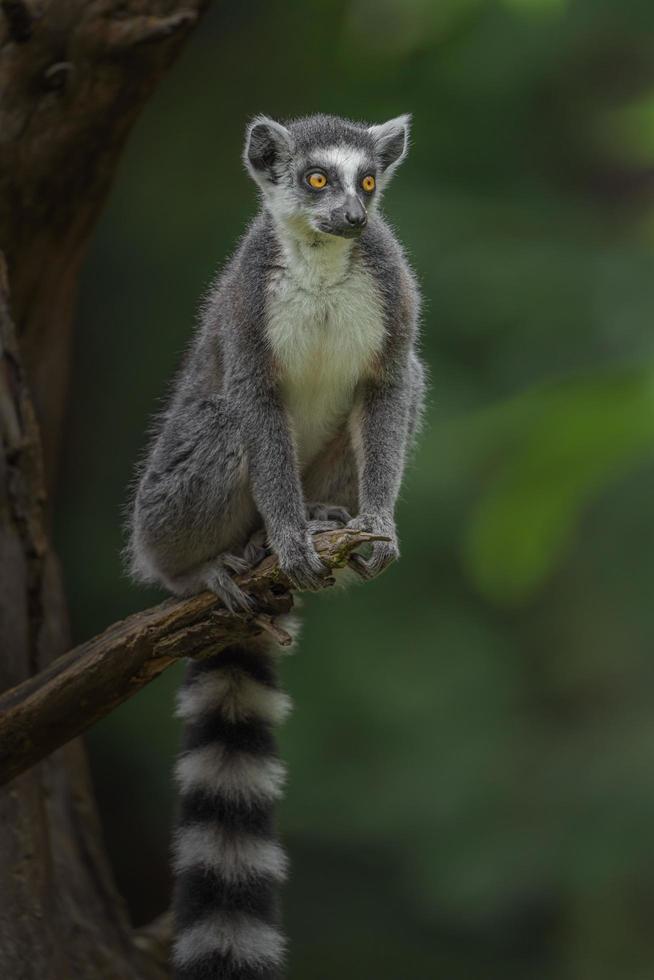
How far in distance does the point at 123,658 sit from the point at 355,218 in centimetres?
125

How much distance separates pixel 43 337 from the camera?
4.46 meters

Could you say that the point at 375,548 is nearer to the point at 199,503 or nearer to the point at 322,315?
the point at 199,503

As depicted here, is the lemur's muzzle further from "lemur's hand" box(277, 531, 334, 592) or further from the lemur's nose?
"lemur's hand" box(277, 531, 334, 592)

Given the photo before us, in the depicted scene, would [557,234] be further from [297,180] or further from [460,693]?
[297,180]

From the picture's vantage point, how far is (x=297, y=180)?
134 inches

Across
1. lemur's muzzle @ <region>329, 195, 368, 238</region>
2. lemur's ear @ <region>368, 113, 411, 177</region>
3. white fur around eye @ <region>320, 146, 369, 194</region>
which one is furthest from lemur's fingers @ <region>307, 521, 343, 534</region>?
lemur's ear @ <region>368, 113, 411, 177</region>

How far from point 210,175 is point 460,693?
9.27 feet

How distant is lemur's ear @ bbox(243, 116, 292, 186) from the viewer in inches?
137

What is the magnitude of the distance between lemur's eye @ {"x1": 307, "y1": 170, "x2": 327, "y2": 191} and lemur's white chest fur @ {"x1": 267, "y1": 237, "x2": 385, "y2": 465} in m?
0.15

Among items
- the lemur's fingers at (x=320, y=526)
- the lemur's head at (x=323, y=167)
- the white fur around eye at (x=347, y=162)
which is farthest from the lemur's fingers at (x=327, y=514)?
the white fur around eye at (x=347, y=162)

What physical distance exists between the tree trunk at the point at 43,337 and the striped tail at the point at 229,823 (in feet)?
1.75

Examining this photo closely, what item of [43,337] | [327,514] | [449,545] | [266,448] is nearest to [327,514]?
[327,514]

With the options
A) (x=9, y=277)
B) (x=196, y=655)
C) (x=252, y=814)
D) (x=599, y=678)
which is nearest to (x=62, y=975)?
(x=252, y=814)

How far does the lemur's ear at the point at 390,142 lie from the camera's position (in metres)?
3.53
